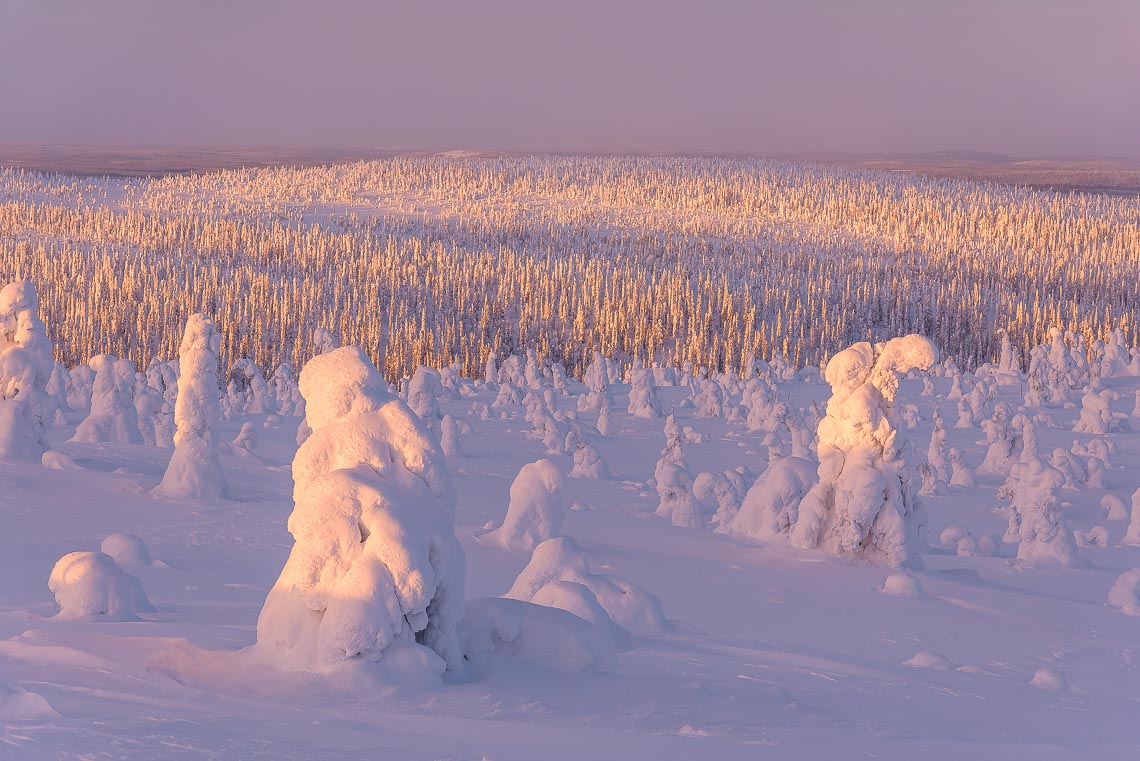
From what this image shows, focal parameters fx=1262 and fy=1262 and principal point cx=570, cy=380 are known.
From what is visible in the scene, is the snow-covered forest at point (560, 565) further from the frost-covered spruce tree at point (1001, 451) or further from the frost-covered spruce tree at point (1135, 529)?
the frost-covered spruce tree at point (1135, 529)

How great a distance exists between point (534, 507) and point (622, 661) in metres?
5.13

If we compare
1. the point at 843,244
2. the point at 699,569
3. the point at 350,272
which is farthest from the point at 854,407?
the point at 843,244

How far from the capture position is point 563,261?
10981cm

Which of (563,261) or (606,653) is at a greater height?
(563,261)

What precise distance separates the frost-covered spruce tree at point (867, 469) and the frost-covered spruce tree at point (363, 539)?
7.78 metres

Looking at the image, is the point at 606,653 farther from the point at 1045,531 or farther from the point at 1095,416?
the point at 1095,416

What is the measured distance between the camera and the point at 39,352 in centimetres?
1680

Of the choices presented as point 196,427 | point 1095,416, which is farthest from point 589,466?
point 1095,416

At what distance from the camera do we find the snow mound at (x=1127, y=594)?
40.3 ft

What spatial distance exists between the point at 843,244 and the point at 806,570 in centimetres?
11548

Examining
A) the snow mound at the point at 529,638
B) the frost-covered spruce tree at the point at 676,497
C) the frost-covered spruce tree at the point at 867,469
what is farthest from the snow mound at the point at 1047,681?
the frost-covered spruce tree at the point at 676,497

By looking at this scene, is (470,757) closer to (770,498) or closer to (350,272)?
(770,498)

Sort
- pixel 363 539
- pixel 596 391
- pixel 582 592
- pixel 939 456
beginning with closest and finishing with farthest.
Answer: pixel 363 539, pixel 582 592, pixel 939 456, pixel 596 391

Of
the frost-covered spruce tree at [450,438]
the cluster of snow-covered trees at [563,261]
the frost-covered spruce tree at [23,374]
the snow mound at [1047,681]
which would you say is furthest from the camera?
the cluster of snow-covered trees at [563,261]
